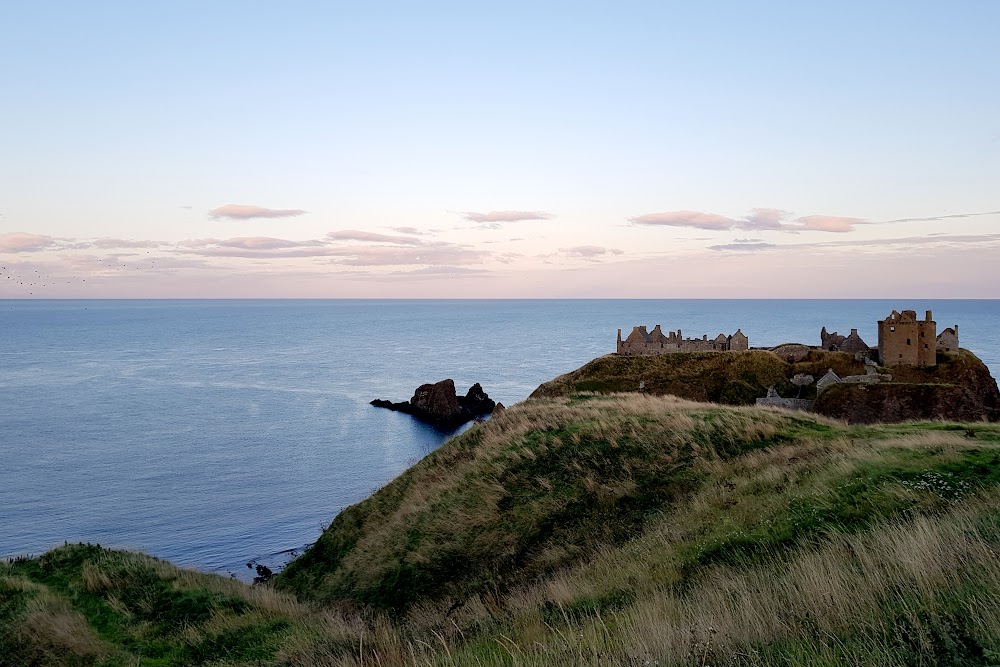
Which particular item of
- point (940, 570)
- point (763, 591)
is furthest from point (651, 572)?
point (940, 570)

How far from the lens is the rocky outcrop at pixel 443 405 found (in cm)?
8650

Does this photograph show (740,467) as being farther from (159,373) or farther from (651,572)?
(159,373)

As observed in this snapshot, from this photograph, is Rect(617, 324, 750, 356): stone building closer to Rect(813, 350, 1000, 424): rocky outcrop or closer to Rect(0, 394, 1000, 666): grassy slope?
Rect(813, 350, 1000, 424): rocky outcrop

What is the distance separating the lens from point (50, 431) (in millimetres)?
70562

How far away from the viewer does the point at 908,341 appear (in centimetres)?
5362

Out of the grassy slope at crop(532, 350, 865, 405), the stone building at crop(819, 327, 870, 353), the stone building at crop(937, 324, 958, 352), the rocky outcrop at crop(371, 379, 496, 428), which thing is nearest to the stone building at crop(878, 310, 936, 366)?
the grassy slope at crop(532, 350, 865, 405)

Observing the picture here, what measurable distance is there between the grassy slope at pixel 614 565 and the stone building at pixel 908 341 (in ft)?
Result: 112

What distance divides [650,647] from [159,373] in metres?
132

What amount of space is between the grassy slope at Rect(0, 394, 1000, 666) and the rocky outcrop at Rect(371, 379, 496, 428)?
57441 mm

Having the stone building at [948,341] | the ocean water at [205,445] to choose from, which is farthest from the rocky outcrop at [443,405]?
the stone building at [948,341]

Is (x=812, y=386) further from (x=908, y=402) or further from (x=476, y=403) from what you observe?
(x=476, y=403)

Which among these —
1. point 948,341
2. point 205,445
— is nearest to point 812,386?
point 948,341

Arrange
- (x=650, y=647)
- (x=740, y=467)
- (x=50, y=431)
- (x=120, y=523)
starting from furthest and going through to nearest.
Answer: (x=50, y=431) < (x=120, y=523) < (x=740, y=467) < (x=650, y=647)

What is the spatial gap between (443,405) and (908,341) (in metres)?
53.9
